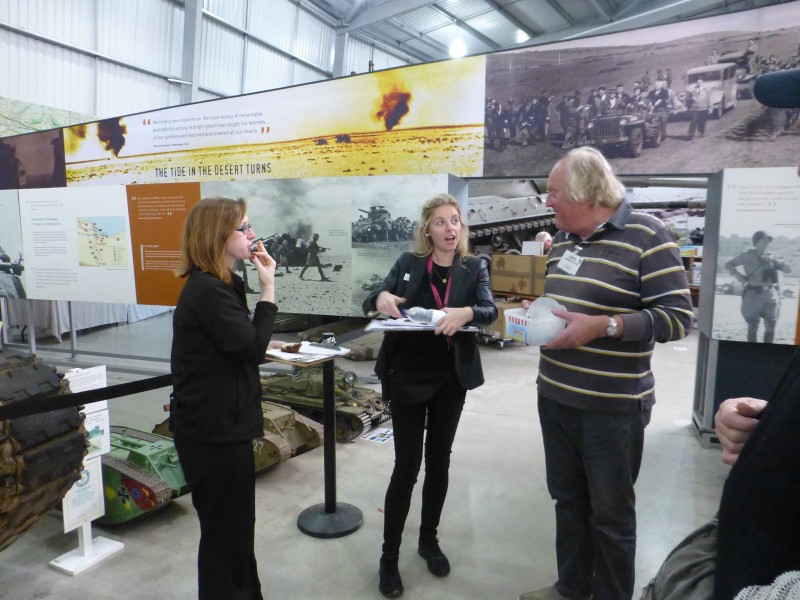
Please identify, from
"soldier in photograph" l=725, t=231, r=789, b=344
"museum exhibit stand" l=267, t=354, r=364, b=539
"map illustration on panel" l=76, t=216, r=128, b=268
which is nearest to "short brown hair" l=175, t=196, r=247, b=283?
"museum exhibit stand" l=267, t=354, r=364, b=539

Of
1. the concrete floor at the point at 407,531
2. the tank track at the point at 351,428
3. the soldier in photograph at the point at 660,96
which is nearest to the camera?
the concrete floor at the point at 407,531

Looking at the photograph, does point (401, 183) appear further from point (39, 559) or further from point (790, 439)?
point (790, 439)

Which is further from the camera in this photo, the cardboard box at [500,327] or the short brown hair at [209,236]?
the cardboard box at [500,327]

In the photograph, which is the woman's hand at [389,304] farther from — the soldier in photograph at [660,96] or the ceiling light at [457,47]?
the ceiling light at [457,47]

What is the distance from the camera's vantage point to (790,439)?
645 mm

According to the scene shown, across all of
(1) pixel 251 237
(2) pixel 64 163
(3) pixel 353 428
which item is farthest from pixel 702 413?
(2) pixel 64 163

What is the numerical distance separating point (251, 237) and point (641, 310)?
1.41 metres

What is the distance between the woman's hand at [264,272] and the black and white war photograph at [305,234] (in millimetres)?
3030

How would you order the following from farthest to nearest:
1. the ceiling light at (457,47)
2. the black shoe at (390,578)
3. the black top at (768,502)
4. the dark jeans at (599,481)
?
1. the ceiling light at (457,47)
2. the black shoe at (390,578)
3. the dark jeans at (599,481)
4. the black top at (768,502)

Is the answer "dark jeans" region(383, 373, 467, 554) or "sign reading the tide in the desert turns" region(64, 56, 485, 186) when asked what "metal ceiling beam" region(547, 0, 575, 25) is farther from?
"dark jeans" region(383, 373, 467, 554)

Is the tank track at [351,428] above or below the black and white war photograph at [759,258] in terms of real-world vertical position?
below

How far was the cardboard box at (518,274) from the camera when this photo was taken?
830 centimetres

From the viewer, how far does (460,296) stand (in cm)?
232

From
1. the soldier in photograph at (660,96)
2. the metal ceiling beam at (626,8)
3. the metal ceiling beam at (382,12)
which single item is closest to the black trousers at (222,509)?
the soldier in photograph at (660,96)
